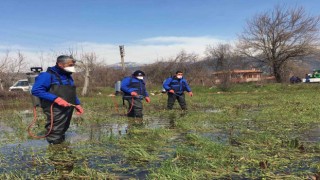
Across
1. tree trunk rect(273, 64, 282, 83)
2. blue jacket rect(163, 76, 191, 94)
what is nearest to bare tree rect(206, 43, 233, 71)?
tree trunk rect(273, 64, 282, 83)

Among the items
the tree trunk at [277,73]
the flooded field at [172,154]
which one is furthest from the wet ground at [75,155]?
the tree trunk at [277,73]

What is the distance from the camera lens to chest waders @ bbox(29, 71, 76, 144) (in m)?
7.36

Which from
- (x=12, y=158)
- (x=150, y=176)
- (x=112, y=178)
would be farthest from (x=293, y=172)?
(x=12, y=158)

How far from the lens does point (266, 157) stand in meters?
6.21

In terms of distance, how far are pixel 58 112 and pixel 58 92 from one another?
38cm

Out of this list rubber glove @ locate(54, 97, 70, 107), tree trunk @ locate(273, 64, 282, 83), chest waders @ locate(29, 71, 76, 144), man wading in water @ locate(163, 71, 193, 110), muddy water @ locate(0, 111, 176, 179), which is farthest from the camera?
tree trunk @ locate(273, 64, 282, 83)

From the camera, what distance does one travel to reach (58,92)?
7391 millimetres

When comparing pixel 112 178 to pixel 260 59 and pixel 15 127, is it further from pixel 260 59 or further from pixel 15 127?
pixel 260 59

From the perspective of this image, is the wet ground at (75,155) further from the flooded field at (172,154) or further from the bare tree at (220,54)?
the bare tree at (220,54)

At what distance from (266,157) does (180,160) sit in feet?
4.49

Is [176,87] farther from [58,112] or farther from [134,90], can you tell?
[58,112]

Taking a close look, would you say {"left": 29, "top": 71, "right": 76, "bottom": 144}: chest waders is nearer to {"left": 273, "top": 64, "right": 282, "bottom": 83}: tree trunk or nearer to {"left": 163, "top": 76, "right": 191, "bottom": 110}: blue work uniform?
{"left": 163, "top": 76, "right": 191, "bottom": 110}: blue work uniform

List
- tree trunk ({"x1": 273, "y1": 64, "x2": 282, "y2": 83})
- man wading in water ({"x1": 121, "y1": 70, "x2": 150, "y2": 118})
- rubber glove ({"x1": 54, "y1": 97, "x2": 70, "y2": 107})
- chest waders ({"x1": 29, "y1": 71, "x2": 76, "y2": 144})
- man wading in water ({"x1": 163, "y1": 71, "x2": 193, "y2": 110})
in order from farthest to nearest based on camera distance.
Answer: tree trunk ({"x1": 273, "y1": 64, "x2": 282, "y2": 83}) → man wading in water ({"x1": 163, "y1": 71, "x2": 193, "y2": 110}) → man wading in water ({"x1": 121, "y1": 70, "x2": 150, "y2": 118}) → chest waders ({"x1": 29, "y1": 71, "x2": 76, "y2": 144}) → rubber glove ({"x1": 54, "y1": 97, "x2": 70, "y2": 107})

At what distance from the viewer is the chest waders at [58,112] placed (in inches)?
290
